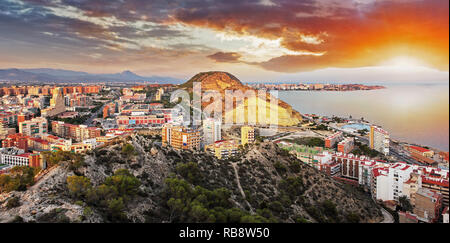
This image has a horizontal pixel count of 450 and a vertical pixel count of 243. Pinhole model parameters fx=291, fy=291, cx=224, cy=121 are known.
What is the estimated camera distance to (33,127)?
1111 centimetres

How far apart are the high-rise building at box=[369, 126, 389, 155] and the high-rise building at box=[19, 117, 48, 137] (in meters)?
12.3

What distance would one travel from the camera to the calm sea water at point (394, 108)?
2.63 metres

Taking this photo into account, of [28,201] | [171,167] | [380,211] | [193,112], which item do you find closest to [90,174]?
[28,201]

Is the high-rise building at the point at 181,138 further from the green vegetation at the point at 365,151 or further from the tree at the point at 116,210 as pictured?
the tree at the point at 116,210

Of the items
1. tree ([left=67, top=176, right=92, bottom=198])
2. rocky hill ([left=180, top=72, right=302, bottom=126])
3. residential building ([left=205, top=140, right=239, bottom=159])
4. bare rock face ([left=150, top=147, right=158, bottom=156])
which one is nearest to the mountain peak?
rocky hill ([left=180, top=72, right=302, bottom=126])

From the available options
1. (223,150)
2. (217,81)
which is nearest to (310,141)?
(223,150)

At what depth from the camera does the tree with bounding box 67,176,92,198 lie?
8.98 feet

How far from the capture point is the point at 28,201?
8.57 feet

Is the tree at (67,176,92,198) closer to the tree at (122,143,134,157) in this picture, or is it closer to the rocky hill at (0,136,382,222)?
the rocky hill at (0,136,382,222)

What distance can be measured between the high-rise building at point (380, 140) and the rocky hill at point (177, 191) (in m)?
5.47

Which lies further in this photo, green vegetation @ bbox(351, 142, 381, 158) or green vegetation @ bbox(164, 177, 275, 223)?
green vegetation @ bbox(351, 142, 381, 158)

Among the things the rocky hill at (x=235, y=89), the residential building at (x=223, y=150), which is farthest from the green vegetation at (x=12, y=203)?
the rocky hill at (x=235, y=89)
